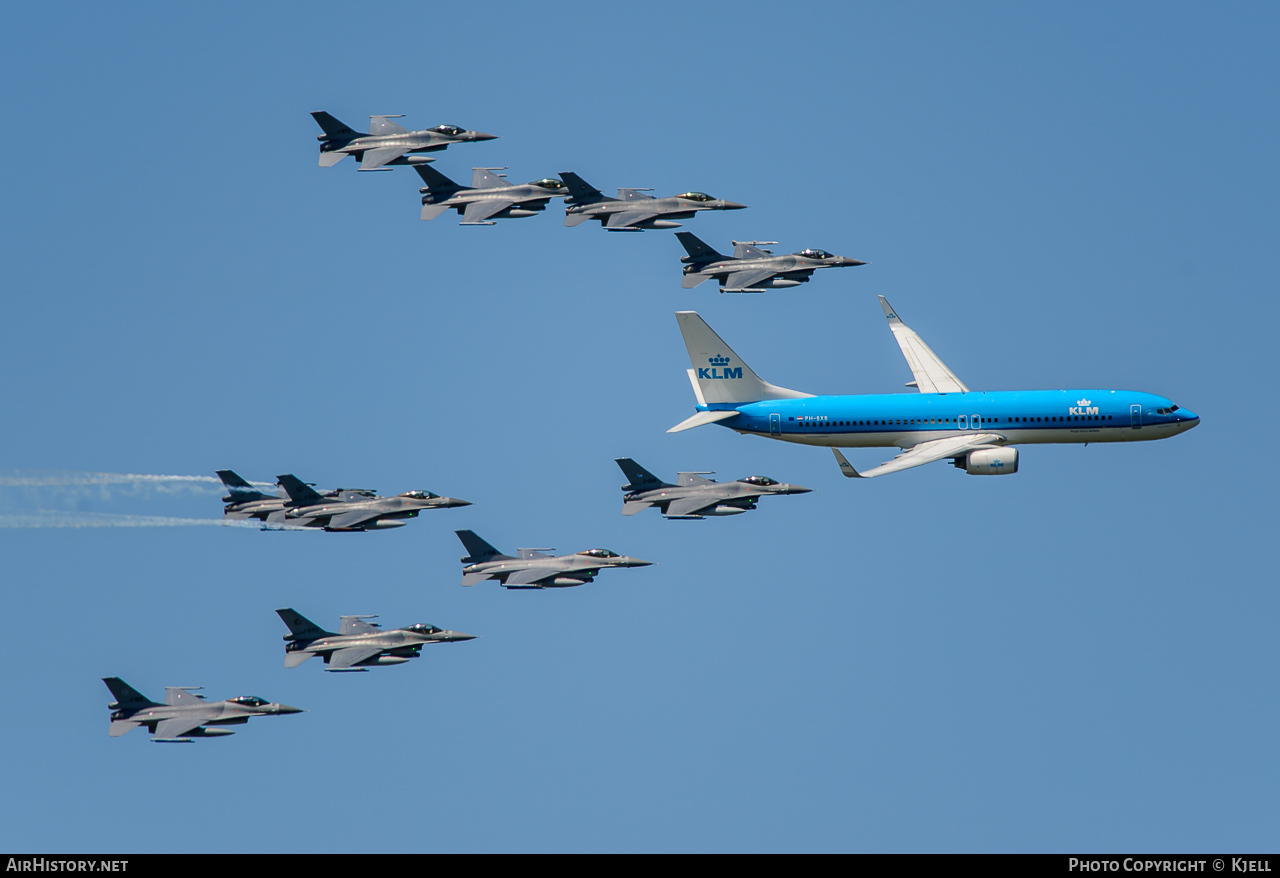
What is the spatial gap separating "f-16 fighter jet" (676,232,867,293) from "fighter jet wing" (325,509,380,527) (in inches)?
1293

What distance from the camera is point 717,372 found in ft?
618

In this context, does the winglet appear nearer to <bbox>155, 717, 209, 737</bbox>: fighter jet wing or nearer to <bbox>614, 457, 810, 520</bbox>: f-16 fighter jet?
<bbox>614, 457, 810, 520</bbox>: f-16 fighter jet

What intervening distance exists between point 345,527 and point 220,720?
18603mm

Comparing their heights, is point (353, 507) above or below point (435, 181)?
below

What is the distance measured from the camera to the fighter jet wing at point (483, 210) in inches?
6594

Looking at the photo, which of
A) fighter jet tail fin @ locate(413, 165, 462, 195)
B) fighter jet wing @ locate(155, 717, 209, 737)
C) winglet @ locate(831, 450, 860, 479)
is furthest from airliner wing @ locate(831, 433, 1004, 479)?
fighter jet wing @ locate(155, 717, 209, 737)

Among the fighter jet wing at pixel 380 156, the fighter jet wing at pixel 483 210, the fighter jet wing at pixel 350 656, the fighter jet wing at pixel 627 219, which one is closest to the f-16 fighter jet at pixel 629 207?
the fighter jet wing at pixel 627 219

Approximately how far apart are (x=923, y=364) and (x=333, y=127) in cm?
6084

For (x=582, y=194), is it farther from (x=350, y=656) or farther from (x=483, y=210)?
(x=350, y=656)

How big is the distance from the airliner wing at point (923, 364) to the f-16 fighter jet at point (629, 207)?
32.3m

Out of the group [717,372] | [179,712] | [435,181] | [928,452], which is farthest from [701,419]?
[179,712]

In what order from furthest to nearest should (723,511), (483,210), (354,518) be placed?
(723,511) → (354,518) → (483,210)

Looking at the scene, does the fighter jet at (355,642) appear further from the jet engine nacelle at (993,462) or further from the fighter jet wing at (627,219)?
the jet engine nacelle at (993,462)
